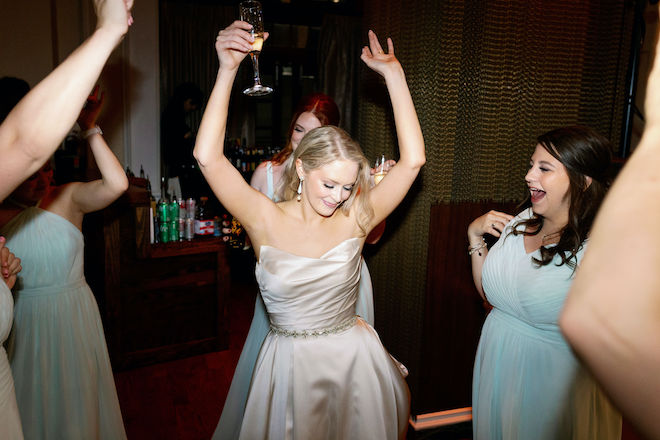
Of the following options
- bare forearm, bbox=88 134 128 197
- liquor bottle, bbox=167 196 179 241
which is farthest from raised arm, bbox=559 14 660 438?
liquor bottle, bbox=167 196 179 241

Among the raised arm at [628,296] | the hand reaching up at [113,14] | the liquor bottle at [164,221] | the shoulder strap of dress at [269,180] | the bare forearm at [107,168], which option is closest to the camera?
the raised arm at [628,296]

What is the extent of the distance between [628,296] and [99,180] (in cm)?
231

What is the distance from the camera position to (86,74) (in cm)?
100

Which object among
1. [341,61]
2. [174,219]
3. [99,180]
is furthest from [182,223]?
[341,61]

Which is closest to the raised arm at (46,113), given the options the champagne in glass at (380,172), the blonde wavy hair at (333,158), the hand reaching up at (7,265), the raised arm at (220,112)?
the raised arm at (220,112)

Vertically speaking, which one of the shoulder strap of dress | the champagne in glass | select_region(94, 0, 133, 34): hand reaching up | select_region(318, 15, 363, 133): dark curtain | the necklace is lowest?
the necklace

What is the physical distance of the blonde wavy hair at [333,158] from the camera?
5.87 ft

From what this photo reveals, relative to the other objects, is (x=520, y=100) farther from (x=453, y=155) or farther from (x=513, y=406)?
(x=513, y=406)

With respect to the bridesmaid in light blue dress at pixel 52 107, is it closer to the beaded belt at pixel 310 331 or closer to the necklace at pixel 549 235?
the beaded belt at pixel 310 331

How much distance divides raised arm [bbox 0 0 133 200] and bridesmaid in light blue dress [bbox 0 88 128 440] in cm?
127

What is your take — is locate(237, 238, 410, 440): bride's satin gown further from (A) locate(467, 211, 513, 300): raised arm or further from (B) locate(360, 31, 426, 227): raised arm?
(A) locate(467, 211, 513, 300): raised arm

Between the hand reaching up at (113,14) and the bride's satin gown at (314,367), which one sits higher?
the hand reaching up at (113,14)

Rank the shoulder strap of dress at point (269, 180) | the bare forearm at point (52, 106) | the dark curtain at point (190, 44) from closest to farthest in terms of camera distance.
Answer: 1. the bare forearm at point (52, 106)
2. the shoulder strap of dress at point (269, 180)
3. the dark curtain at point (190, 44)

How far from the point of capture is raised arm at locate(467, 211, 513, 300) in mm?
2121
